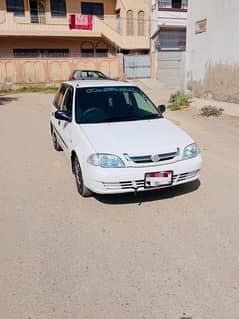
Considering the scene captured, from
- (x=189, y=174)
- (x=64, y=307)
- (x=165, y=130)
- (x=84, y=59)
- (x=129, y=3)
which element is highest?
(x=129, y=3)

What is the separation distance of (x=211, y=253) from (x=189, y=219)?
670 millimetres

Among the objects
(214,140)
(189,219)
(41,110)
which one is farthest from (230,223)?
(41,110)

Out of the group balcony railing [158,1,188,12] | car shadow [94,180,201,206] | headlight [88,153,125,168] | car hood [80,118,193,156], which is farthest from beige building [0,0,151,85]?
headlight [88,153,125,168]

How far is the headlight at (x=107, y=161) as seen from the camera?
3762 mm

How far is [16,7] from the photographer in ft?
82.1

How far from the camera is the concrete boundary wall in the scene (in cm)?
2289

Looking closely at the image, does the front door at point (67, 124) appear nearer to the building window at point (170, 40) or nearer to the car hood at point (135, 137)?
the car hood at point (135, 137)

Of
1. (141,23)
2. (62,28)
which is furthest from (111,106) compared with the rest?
(141,23)

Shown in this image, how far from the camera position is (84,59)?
79.8 ft

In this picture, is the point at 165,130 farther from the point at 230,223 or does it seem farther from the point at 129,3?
the point at 129,3

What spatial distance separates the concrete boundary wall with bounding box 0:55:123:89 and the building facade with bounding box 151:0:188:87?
131 inches

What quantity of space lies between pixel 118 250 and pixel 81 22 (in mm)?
25306

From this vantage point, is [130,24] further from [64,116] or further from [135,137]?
[135,137]

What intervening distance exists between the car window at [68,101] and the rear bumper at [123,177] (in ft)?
4.98
